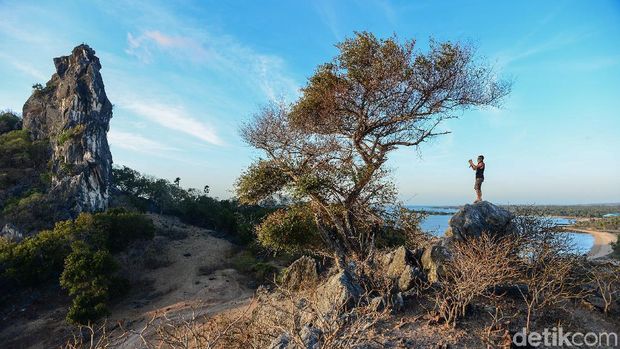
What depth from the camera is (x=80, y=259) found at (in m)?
23.1

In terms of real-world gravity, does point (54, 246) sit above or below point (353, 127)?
below

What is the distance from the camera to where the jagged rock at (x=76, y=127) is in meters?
42.8

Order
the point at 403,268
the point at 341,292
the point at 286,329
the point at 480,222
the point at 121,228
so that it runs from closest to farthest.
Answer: the point at 286,329 → the point at 341,292 → the point at 403,268 → the point at 480,222 → the point at 121,228

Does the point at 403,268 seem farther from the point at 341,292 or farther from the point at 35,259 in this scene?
the point at 35,259

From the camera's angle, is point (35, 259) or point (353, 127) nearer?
point (353, 127)

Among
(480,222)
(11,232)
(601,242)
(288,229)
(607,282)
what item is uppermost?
(480,222)

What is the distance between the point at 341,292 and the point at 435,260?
351 cm

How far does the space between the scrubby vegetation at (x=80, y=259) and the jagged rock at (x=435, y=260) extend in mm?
19282

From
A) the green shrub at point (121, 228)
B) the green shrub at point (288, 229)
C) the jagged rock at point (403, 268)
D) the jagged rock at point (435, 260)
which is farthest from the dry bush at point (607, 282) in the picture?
the green shrub at point (121, 228)

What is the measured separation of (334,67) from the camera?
13.6 m

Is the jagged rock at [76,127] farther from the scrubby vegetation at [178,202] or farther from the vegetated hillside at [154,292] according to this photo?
the vegetated hillside at [154,292]

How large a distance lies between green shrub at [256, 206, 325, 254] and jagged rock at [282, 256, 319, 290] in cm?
61

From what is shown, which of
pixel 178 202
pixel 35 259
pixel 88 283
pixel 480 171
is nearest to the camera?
pixel 480 171

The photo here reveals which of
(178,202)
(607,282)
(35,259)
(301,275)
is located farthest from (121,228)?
(607,282)
